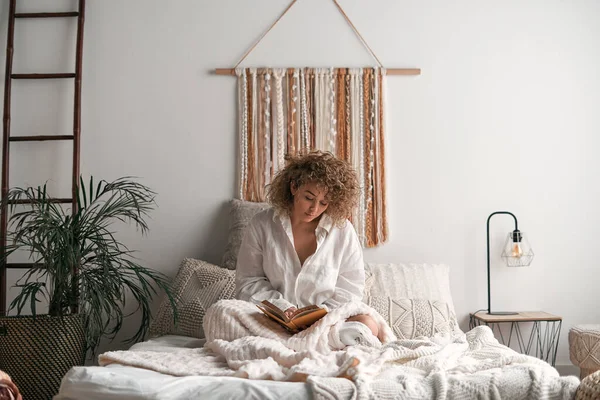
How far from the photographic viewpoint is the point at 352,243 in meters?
3.26

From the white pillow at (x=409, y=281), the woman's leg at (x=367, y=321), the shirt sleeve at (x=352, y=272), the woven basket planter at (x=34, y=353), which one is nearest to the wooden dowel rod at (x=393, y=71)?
the white pillow at (x=409, y=281)

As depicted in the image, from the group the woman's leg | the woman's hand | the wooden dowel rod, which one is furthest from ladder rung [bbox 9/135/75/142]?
the woman's leg

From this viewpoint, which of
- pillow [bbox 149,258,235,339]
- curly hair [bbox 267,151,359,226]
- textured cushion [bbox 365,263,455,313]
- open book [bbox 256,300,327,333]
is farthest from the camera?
textured cushion [bbox 365,263,455,313]

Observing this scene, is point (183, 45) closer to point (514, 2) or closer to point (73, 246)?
point (73, 246)

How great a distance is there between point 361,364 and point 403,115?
2.22 m

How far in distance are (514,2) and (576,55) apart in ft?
1.60

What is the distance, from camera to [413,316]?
3.33m

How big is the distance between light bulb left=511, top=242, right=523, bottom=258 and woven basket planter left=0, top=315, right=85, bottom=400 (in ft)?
8.03

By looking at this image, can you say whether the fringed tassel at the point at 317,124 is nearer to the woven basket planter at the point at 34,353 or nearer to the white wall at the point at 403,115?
the white wall at the point at 403,115

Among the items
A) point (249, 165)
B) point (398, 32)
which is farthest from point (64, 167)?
point (398, 32)

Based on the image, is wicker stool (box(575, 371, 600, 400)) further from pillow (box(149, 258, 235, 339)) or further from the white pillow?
pillow (box(149, 258, 235, 339))

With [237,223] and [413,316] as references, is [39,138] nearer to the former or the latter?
[237,223]

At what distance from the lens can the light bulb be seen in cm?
392

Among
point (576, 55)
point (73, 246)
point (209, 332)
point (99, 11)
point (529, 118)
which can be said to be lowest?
point (209, 332)
